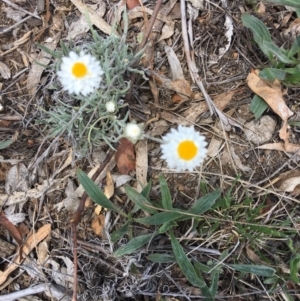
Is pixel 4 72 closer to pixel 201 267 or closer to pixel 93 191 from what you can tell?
pixel 93 191

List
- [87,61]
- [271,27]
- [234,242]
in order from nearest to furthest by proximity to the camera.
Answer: [87,61], [234,242], [271,27]

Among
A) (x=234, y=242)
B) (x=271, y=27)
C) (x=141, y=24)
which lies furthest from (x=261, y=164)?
(x=141, y=24)

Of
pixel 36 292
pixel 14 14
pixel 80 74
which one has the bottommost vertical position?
pixel 36 292

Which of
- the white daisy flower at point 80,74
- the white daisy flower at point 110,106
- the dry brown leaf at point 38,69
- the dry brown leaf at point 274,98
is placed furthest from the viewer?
the dry brown leaf at point 38,69

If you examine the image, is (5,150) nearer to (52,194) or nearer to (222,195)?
(52,194)

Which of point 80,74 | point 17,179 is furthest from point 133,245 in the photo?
point 80,74

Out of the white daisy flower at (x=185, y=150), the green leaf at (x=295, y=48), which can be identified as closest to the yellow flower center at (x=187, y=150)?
the white daisy flower at (x=185, y=150)

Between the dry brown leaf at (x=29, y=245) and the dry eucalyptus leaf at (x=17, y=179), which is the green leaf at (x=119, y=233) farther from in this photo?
the dry eucalyptus leaf at (x=17, y=179)
